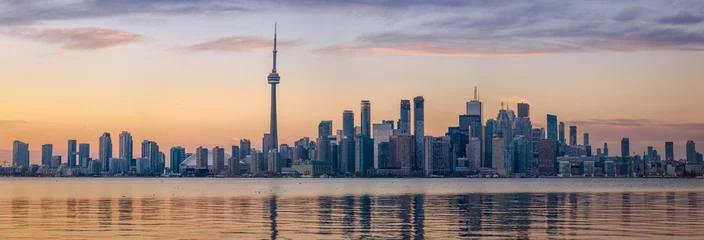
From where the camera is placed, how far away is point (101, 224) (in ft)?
253

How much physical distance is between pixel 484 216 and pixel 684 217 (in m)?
17.3

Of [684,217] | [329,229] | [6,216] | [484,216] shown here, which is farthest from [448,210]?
[6,216]

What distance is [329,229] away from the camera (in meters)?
70.4

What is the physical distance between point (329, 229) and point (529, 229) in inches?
574

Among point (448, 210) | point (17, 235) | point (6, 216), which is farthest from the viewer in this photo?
point (448, 210)

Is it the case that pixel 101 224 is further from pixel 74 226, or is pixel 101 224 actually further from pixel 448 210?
pixel 448 210

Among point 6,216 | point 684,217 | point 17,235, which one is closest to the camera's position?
point 17,235

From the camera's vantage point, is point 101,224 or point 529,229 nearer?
point 529,229

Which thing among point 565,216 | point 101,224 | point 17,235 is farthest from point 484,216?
point 17,235

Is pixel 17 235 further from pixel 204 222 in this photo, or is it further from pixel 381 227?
pixel 381 227

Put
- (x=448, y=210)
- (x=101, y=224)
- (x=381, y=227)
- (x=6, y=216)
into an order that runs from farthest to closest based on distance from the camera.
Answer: (x=448, y=210) < (x=6, y=216) < (x=101, y=224) < (x=381, y=227)

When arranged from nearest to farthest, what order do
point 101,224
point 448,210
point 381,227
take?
point 381,227 < point 101,224 < point 448,210

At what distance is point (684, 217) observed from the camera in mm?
83562

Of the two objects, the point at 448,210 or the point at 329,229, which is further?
the point at 448,210
